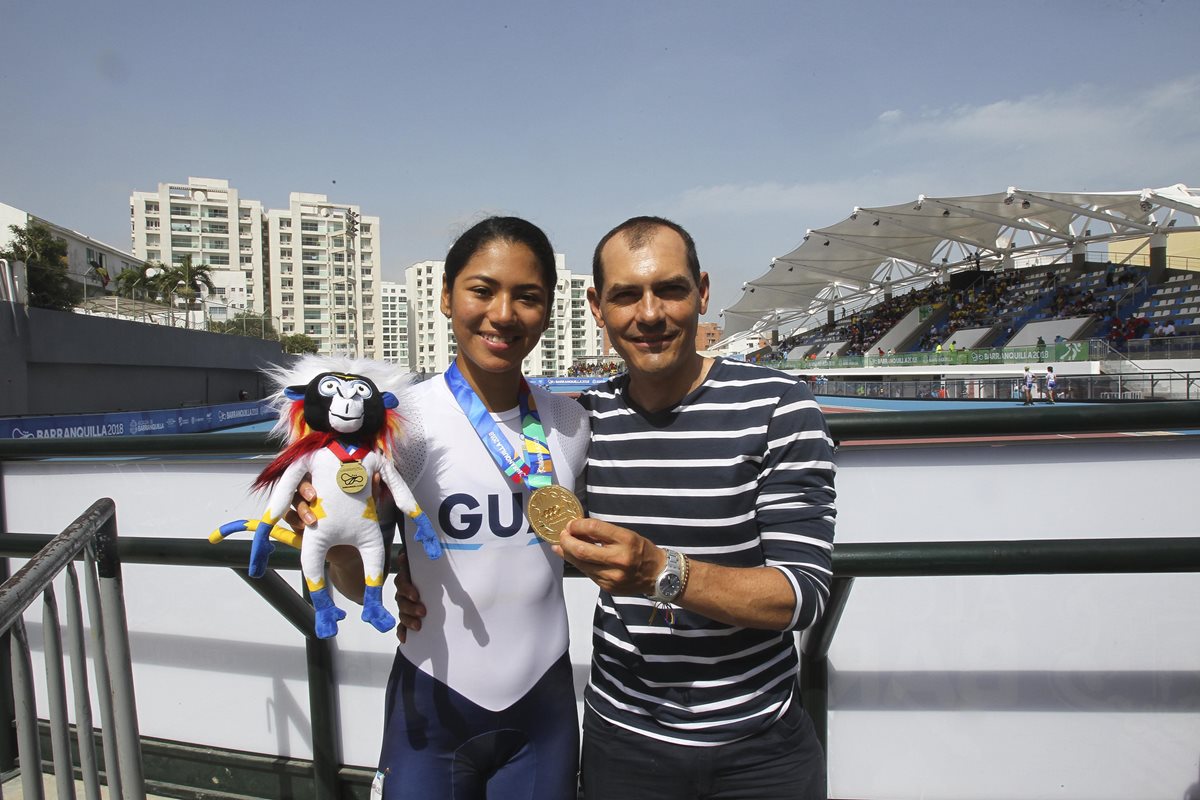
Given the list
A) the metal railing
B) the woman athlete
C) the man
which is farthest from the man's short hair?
the metal railing

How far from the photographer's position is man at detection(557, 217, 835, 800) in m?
1.31

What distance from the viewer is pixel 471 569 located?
1.40 metres

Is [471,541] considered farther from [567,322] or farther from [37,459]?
→ [567,322]

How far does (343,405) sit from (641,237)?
669 mm

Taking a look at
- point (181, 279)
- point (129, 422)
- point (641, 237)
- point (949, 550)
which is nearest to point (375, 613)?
point (641, 237)

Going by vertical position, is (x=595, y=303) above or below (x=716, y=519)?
above

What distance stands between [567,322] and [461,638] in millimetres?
112482

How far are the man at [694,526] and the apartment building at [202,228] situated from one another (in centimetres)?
9434

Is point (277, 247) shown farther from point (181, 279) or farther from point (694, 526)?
point (694, 526)

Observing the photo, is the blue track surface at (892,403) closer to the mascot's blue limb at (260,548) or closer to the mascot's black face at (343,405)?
the mascot's black face at (343,405)

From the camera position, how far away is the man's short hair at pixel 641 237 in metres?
1.41

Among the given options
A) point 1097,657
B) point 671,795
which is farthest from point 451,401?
point 1097,657

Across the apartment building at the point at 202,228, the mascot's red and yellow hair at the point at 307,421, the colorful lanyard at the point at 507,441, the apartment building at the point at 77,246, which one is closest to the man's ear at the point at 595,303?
the colorful lanyard at the point at 507,441

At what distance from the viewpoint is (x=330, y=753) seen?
2.17m
